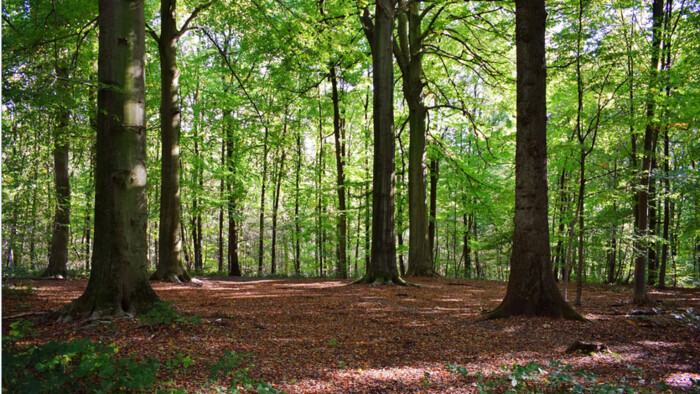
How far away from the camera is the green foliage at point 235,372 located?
11.2 ft

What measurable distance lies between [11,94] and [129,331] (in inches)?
109

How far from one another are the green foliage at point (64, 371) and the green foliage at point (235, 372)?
59cm

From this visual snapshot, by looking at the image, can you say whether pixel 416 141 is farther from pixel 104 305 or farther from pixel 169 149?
pixel 104 305

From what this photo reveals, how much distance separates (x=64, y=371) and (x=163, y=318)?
2145mm

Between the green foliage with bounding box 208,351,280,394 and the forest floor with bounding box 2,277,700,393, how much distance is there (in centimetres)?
8

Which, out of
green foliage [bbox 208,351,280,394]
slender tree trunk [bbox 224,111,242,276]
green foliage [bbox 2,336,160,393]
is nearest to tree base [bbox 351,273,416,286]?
green foliage [bbox 208,351,280,394]

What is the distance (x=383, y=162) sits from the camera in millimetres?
10891

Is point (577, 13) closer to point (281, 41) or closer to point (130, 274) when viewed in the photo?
point (281, 41)

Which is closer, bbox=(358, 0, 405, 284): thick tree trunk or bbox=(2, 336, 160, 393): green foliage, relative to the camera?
bbox=(2, 336, 160, 393): green foliage

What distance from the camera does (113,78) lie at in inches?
217

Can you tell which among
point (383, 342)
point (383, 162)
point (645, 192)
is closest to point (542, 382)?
point (383, 342)

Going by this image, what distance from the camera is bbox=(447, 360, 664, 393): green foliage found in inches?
129

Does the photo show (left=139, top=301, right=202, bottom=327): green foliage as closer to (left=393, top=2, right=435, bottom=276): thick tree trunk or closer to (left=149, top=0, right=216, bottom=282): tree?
(left=149, top=0, right=216, bottom=282): tree

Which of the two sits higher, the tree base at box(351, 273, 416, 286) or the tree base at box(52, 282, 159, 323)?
the tree base at box(52, 282, 159, 323)
